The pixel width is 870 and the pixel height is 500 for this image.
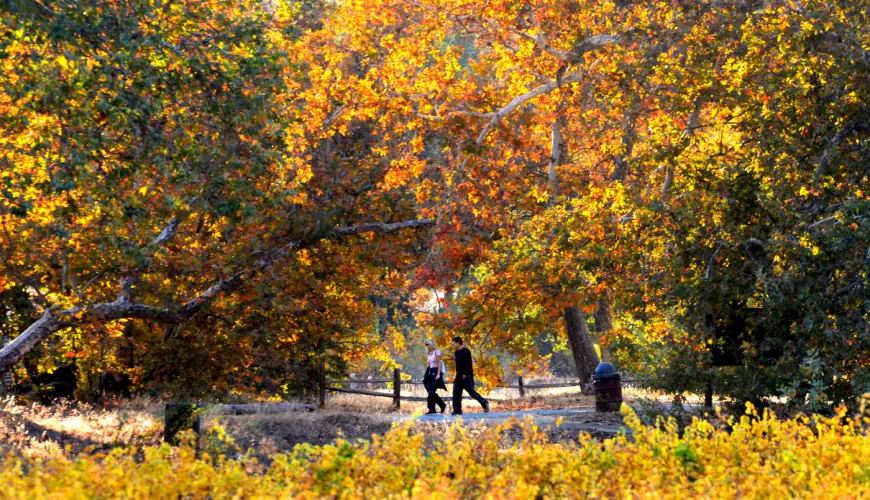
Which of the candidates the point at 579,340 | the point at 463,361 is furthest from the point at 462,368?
the point at 579,340

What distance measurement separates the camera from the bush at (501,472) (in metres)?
6.04

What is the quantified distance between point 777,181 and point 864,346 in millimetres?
2645

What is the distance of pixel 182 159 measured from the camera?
12930 millimetres

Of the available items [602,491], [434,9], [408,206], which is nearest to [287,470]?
[602,491]

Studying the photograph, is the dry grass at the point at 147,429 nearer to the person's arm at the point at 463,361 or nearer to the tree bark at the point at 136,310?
the tree bark at the point at 136,310

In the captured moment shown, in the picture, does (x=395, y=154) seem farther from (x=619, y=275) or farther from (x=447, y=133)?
(x=619, y=275)

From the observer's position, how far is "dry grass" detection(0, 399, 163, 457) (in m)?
12.3

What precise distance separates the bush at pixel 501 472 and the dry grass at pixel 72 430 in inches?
Result: 218

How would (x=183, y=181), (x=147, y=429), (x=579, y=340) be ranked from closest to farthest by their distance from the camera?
1. (x=183, y=181)
2. (x=147, y=429)
3. (x=579, y=340)

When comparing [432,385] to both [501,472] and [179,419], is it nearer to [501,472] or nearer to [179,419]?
[179,419]

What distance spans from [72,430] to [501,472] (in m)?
9.49

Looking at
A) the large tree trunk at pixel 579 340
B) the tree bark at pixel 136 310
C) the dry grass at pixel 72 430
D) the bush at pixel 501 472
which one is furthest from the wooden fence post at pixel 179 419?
the large tree trunk at pixel 579 340

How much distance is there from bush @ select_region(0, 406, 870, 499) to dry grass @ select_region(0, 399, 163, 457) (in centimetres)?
554

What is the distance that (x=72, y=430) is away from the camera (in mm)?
14359
